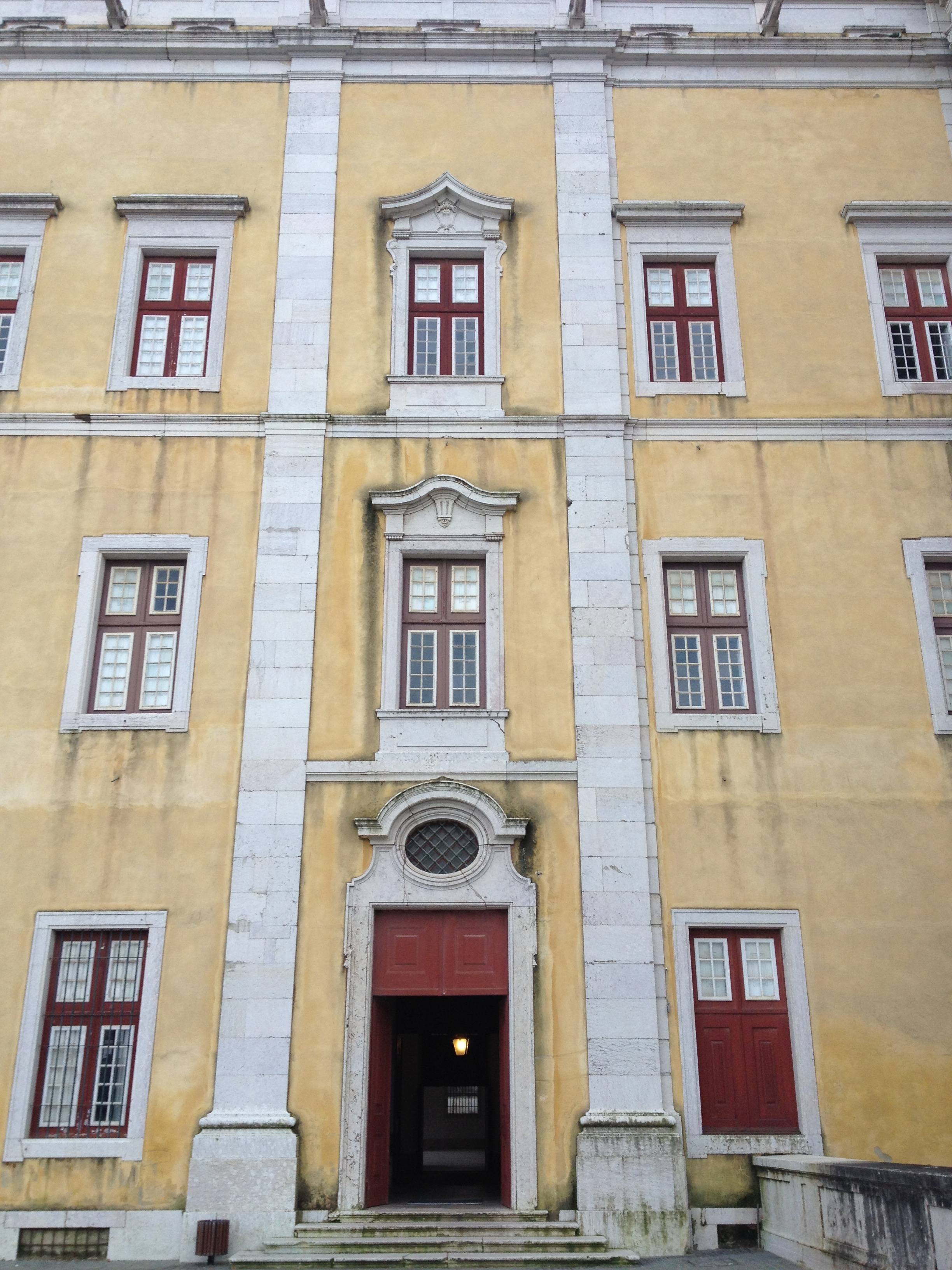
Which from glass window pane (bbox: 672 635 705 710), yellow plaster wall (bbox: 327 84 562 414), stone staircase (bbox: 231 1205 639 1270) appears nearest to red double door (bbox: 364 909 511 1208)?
stone staircase (bbox: 231 1205 639 1270)

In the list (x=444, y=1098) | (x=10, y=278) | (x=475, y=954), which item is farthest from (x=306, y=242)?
(x=444, y=1098)

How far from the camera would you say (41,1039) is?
12.5 m

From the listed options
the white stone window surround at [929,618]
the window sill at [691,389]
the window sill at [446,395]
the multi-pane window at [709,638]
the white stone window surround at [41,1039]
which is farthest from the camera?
the window sill at [691,389]

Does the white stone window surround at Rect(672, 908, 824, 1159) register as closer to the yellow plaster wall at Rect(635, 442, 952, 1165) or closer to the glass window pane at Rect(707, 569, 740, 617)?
the yellow plaster wall at Rect(635, 442, 952, 1165)

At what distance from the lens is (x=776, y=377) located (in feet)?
50.8

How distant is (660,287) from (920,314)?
3.69 m

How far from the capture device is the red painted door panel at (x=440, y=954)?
12.8 m

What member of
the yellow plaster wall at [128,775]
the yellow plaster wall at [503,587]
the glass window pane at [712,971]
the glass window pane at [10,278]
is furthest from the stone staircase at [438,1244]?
the glass window pane at [10,278]

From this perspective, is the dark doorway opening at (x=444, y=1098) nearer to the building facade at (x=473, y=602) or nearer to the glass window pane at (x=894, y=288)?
the building facade at (x=473, y=602)

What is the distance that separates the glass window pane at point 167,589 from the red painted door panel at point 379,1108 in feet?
18.0

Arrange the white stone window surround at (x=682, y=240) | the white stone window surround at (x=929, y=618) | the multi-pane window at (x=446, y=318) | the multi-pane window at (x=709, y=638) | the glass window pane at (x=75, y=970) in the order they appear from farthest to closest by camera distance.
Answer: the white stone window surround at (x=682, y=240), the multi-pane window at (x=446, y=318), the multi-pane window at (x=709, y=638), the white stone window surround at (x=929, y=618), the glass window pane at (x=75, y=970)

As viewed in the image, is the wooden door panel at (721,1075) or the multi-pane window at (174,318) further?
the multi-pane window at (174,318)

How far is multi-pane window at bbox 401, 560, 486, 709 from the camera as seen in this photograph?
46.0 ft

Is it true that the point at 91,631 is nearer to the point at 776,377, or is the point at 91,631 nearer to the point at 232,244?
the point at 232,244
